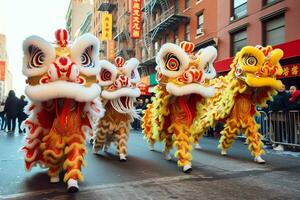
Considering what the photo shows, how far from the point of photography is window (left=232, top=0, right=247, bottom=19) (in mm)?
19672

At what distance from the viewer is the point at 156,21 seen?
31.4m

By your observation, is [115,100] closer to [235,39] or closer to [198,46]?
[235,39]

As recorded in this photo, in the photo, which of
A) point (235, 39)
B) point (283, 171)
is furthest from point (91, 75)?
point (235, 39)

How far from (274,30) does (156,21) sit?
15.5 meters

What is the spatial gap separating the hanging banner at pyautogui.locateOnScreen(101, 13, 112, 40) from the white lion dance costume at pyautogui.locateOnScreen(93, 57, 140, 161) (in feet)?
120

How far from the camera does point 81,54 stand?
5.75 meters

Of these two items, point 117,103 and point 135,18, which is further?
point 135,18

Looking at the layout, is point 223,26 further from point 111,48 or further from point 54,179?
point 111,48

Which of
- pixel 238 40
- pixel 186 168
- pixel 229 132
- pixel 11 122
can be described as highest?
pixel 238 40

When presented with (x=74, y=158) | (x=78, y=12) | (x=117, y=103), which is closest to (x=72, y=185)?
(x=74, y=158)

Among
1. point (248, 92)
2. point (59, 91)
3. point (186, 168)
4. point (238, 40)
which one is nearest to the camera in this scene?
point (59, 91)

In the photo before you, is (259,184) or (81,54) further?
(259,184)

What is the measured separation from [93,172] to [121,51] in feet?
115

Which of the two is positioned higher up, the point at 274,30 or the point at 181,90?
Result: the point at 274,30
